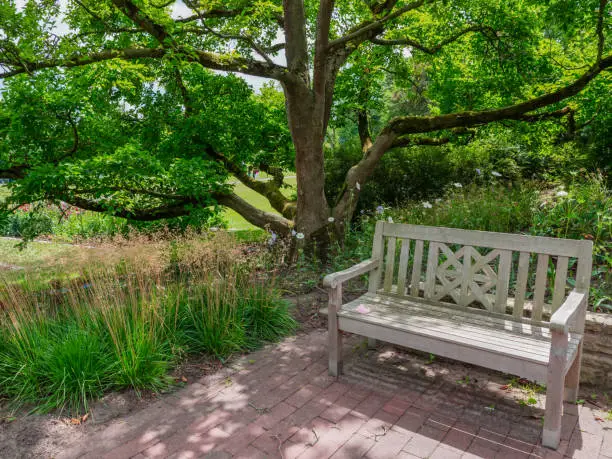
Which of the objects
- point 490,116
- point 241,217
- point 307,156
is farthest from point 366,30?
point 241,217

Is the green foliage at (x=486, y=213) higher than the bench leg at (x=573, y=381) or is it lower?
higher

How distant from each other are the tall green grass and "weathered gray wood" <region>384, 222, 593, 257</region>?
1576 mm

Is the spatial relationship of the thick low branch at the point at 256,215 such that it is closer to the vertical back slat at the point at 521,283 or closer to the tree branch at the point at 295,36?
the tree branch at the point at 295,36

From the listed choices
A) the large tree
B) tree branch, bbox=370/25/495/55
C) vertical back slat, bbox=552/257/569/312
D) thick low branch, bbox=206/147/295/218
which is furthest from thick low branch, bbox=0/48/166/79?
vertical back slat, bbox=552/257/569/312

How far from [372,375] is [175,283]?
2051 mm

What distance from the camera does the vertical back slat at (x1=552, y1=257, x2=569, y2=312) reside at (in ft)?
10.2

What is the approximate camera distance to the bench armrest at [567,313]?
248cm

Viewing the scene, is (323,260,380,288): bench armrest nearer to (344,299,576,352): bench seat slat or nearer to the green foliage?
(344,299,576,352): bench seat slat

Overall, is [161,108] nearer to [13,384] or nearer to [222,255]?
[222,255]

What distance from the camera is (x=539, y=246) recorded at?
3162 mm

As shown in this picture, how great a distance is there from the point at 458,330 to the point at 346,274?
98cm

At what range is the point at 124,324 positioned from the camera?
3.44m

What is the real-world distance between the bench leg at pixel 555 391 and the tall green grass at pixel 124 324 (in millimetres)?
2452

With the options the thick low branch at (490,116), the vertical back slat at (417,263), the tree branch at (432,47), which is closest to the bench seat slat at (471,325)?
the vertical back slat at (417,263)
